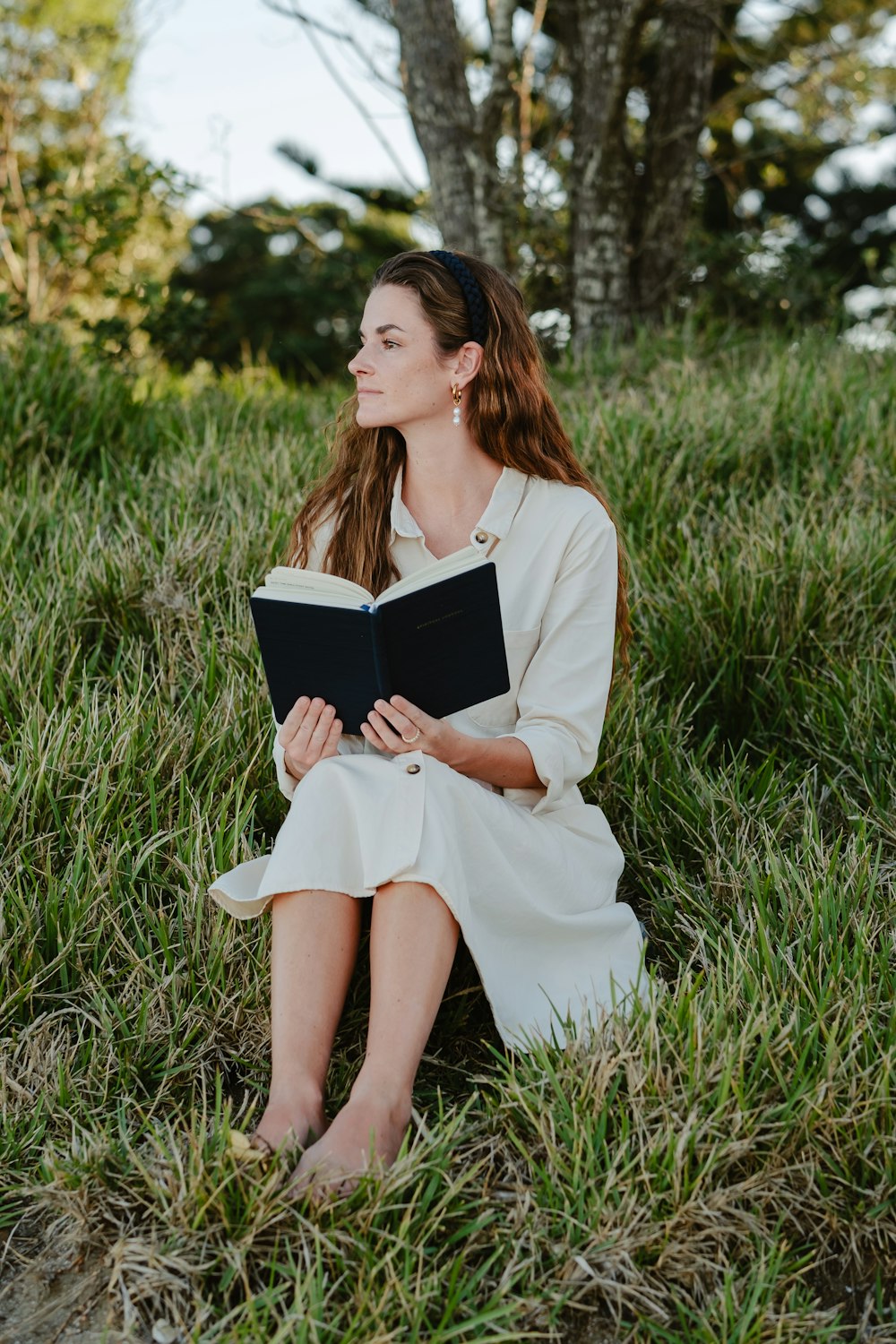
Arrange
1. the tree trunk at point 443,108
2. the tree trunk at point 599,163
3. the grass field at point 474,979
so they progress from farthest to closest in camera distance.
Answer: the tree trunk at point 599,163
the tree trunk at point 443,108
the grass field at point 474,979

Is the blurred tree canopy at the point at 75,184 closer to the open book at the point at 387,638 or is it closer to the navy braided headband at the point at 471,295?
the navy braided headband at the point at 471,295

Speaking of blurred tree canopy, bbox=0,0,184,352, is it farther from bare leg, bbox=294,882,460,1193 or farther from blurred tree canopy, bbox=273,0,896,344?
bare leg, bbox=294,882,460,1193

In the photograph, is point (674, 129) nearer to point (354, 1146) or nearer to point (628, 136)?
point (628, 136)

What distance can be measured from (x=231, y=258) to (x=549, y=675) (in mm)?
12706

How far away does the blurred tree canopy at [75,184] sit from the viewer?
655 cm

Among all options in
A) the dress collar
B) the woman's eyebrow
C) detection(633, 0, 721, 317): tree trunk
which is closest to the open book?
the dress collar

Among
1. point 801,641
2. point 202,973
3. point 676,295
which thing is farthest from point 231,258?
point 202,973

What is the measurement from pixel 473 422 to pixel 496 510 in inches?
9.7

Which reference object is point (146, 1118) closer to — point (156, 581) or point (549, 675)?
point (549, 675)

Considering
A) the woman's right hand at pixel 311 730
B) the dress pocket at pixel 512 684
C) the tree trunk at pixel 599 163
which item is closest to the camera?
the woman's right hand at pixel 311 730

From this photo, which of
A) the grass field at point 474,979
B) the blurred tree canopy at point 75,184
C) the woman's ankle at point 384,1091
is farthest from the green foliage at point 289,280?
the woman's ankle at point 384,1091

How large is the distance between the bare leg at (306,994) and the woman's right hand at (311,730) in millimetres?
278

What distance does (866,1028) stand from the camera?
2.25 metres

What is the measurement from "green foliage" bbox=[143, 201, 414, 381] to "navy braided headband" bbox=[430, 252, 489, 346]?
5.68 metres
